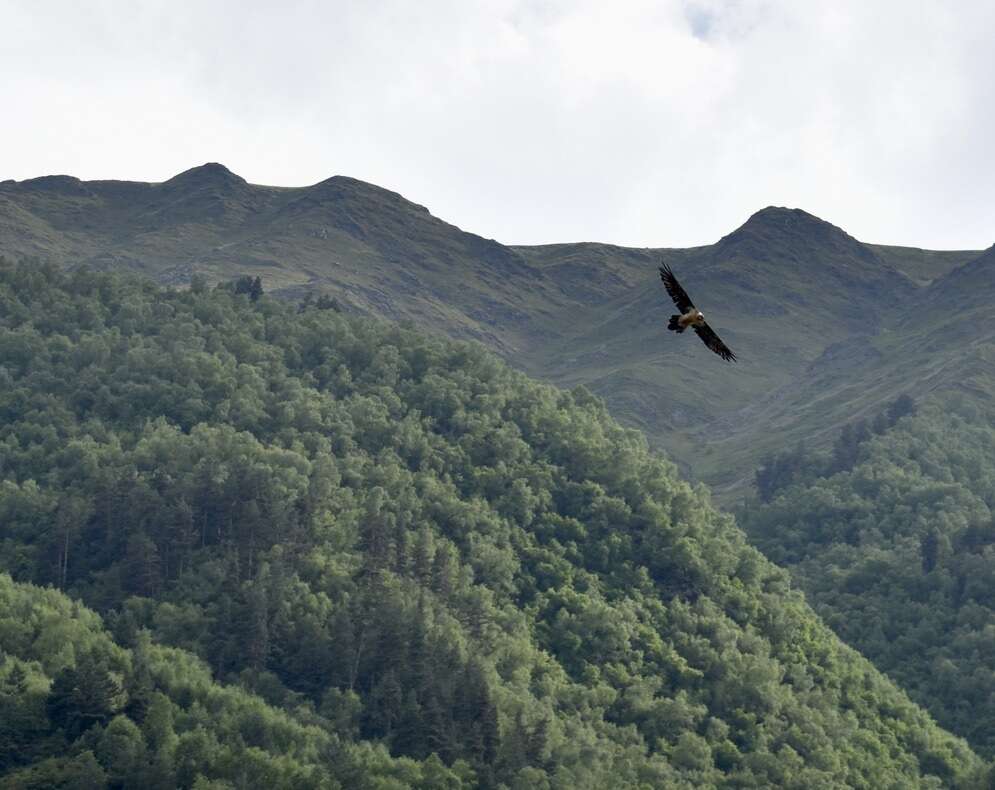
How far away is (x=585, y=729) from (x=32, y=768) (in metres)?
68.1

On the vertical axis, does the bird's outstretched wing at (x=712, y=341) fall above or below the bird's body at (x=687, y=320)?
below

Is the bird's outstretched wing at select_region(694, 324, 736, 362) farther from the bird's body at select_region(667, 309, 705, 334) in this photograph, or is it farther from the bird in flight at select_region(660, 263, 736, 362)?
the bird's body at select_region(667, 309, 705, 334)

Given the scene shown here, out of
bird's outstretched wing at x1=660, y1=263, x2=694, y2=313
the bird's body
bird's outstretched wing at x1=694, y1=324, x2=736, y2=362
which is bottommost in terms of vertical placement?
bird's outstretched wing at x1=694, y1=324, x2=736, y2=362

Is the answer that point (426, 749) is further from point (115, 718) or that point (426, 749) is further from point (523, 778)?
point (115, 718)

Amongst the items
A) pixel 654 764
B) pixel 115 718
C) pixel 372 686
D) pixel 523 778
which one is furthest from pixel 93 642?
pixel 654 764

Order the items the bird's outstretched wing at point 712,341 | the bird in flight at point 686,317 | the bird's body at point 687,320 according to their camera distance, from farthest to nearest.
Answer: the bird's outstretched wing at point 712,341, the bird's body at point 687,320, the bird in flight at point 686,317

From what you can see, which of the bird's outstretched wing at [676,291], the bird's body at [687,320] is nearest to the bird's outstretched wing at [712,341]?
the bird's body at [687,320]

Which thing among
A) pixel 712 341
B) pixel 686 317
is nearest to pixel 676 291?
pixel 686 317

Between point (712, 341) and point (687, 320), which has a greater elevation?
point (687, 320)

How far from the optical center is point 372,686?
194500 mm

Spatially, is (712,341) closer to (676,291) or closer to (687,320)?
(687,320)

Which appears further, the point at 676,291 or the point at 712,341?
the point at 712,341

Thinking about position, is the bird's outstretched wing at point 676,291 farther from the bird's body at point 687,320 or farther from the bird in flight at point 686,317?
the bird's body at point 687,320

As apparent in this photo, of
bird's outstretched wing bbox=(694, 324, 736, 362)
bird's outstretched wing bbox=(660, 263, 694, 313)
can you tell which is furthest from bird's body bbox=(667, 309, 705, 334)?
bird's outstretched wing bbox=(694, 324, 736, 362)
